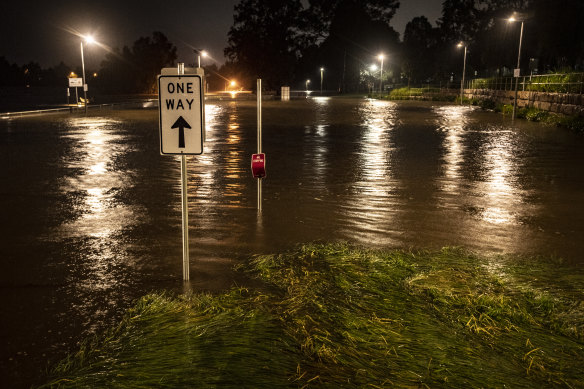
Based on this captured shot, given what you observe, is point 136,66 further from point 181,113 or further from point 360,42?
point 181,113

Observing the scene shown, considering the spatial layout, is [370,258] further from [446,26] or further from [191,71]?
[446,26]

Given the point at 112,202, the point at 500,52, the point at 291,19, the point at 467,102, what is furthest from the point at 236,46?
the point at 112,202

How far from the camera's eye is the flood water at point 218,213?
535 centimetres

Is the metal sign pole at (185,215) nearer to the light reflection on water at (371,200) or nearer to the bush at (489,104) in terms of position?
the light reflection on water at (371,200)

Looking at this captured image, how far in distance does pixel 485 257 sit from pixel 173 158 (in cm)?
977

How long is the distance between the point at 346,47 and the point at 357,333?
349 feet

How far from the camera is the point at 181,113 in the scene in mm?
4898

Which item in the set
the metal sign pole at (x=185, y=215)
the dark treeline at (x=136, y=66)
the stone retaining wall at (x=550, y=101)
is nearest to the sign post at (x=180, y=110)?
the metal sign pole at (x=185, y=215)

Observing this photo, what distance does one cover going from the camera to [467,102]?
5266 cm

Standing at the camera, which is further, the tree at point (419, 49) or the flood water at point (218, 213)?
the tree at point (419, 49)

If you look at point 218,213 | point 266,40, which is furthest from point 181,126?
point 266,40

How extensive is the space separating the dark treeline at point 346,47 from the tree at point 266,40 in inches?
6.2

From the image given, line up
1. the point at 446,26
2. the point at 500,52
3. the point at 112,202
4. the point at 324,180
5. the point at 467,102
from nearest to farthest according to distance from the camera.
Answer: the point at 112,202
the point at 324,180
the point at 467,102
the point at 500,52
the point at 446,26

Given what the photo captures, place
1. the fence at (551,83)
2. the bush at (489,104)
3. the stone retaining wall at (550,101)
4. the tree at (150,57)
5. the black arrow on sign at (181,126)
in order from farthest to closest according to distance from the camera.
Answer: the tree at (150,57) < the bush at (489,104) < the fence at (551,83) < the stone retaining wall at (550,101) < the black arrow on sign at (181,126)
